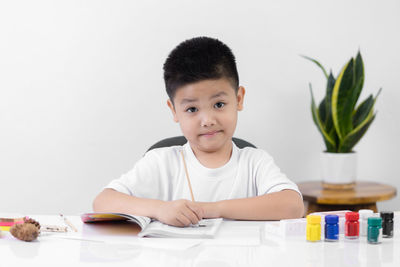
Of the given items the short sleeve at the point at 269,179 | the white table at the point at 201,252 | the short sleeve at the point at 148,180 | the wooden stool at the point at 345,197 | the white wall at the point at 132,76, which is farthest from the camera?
the white wall at the point at 132,76

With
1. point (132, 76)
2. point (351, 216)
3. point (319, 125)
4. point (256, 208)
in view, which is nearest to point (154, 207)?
point (256, 208)

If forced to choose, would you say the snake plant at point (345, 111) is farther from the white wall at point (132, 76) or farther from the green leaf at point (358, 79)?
the white wall at point (132, 76)

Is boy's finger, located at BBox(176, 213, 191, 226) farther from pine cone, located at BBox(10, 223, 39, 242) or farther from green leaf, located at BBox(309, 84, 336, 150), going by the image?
green leaf, located at BBox(309, 84, 336, 150)

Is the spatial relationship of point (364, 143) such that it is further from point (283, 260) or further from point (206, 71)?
point (283, 260)

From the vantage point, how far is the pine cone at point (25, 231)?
1.03 meters

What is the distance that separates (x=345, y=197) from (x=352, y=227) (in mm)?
1092

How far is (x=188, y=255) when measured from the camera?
36.5 inches

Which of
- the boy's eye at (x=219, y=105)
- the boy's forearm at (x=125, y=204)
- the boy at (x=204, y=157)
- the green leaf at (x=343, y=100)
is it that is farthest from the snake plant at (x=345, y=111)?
the boy's forearm at (x=125, y=204)

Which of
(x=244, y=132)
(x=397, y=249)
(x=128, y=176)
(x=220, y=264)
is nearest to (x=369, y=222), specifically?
(x=397, y=249)

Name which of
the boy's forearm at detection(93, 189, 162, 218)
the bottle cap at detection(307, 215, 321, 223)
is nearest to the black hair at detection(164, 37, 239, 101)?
the boy's forearm at detection(93, 189, 162, 218)

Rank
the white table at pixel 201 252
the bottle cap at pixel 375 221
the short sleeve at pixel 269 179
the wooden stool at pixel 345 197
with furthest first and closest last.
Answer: the wooden stool at pixel 345 197
the short sleeve at pixel 269 179
the bottle cap at pixel 375 221
the white table at pixel 201 252

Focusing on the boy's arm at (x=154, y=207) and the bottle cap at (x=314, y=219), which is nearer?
the bottle cap at (x=314, y=219)

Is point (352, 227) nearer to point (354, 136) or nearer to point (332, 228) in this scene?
point (332, 228)

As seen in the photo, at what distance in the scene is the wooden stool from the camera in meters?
2.08
